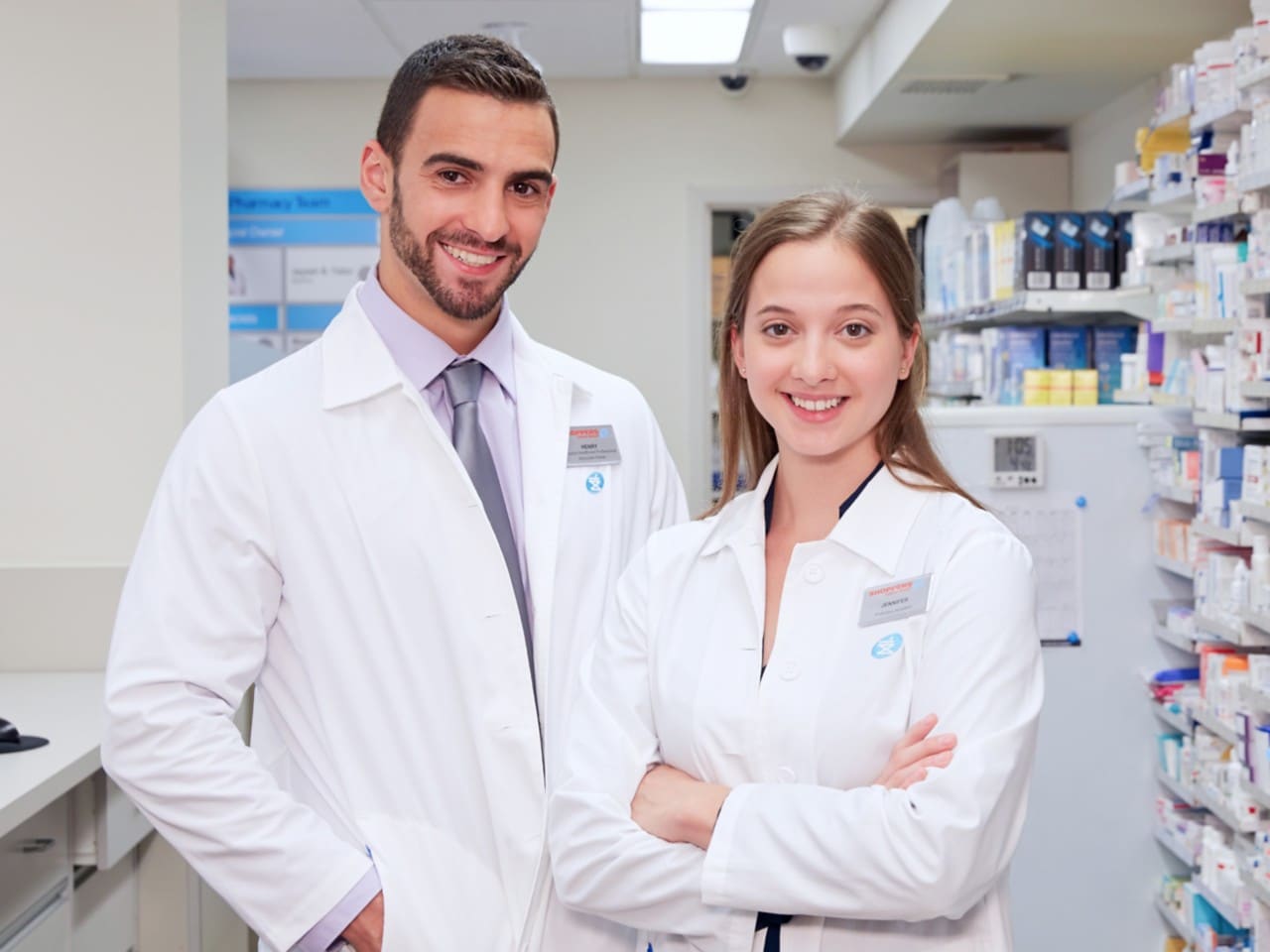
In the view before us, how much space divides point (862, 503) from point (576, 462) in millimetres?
474

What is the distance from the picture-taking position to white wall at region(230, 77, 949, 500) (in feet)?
23.4

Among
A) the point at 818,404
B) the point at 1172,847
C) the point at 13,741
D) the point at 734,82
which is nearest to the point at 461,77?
the point at 818,404

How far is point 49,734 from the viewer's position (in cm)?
242

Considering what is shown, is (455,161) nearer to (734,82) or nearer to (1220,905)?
(1220,905)

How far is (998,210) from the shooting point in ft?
19.8

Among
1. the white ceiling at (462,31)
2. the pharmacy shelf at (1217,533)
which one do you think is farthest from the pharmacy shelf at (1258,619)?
the white ceiling at (462,31)

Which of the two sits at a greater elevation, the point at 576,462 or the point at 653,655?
the point at 576,462

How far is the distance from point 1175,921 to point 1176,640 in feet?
2.43

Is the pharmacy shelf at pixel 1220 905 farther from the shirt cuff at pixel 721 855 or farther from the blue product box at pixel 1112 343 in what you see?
the shirt cuff at pixel 721 855

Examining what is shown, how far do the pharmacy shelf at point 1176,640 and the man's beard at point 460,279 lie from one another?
2416mm

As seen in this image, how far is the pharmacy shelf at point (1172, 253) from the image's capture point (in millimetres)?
3502

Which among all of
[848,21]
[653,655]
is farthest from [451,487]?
[848,21]

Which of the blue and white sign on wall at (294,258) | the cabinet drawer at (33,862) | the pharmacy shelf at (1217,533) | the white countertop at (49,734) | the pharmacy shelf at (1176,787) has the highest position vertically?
the blue and white sign on wall at (294,258)

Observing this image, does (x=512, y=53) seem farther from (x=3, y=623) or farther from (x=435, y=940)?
(x=3, y=623)
